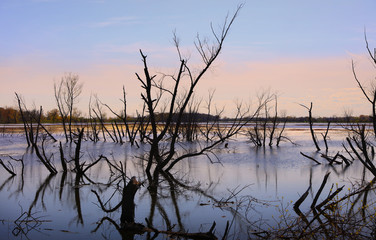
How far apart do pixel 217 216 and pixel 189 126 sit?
67.7 ft

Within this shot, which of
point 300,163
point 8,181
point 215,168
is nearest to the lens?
point 8,181

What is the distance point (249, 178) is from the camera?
1228cm

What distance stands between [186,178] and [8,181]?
621cm

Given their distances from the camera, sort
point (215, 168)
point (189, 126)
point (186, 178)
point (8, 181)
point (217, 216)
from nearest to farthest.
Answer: point (217, 216) < point (8, 181) < point (186, 178) < point (215, 168) < point (189, 126)

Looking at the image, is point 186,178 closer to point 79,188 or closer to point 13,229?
point 79,188

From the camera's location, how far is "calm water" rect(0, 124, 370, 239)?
6.80 m

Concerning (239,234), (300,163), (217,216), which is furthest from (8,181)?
(300,163)

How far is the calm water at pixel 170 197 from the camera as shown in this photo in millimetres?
6797

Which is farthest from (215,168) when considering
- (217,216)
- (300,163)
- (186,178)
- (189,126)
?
(189,126)

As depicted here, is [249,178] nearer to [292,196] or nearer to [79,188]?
[292,196]

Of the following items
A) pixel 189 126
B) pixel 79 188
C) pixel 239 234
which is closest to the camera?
pixel 239 234

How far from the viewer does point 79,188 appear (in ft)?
34.7

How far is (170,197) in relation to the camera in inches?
371

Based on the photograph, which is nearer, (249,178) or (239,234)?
(239,234)
